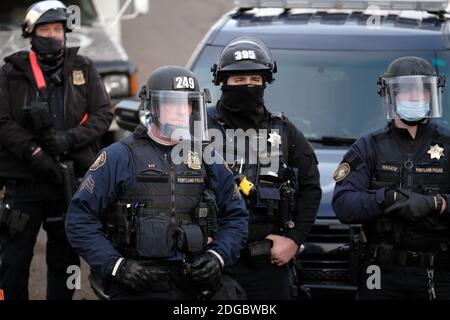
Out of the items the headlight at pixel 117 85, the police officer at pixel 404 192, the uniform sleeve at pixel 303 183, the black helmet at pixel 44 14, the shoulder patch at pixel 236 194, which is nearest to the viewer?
the shoulder patch at pixel 236 194

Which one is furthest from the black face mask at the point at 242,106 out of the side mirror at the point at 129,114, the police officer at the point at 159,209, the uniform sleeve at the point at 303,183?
the side mirror at the point at 129,114

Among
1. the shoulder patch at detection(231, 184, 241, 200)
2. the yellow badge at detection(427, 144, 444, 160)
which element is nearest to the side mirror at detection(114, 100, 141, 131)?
the shoulder patch at detection(231, 184, 241, 200)

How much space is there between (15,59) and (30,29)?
0.21 meters

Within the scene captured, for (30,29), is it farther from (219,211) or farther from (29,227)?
(219,211)

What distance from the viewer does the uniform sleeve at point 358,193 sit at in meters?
5.36

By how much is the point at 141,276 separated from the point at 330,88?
2.53 meters

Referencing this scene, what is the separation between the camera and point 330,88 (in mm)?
6910

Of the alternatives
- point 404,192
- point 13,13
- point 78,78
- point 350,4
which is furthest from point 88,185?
point 13,13

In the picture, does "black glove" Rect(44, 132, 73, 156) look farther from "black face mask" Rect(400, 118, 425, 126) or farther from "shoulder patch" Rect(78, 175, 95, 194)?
"black face mask" Rect(400, 118, 425, 126)

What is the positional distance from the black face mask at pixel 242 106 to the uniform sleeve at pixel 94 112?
1265 mm

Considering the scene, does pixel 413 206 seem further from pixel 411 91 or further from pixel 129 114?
pixel 129 114

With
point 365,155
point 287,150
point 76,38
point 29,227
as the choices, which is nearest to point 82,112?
point 29,227

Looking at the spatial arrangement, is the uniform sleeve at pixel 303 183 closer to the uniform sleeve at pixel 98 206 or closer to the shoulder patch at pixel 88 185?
the uniform sleeve at pixel 98 206

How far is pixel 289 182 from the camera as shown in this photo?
5.74 m
